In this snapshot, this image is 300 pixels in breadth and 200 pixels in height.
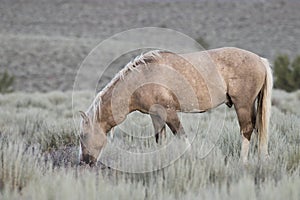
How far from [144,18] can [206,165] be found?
4438 centimetres

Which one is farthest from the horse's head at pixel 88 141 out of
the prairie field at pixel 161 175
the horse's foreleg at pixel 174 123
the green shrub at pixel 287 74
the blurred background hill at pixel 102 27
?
the blurred background hill at pixel 102 27

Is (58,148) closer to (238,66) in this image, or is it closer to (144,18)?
(238,66)

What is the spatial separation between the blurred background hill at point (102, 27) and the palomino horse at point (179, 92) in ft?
74.5

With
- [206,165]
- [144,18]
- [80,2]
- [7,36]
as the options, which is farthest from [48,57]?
[206,165]

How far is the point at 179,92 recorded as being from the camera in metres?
6.40

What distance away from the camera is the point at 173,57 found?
259 inches

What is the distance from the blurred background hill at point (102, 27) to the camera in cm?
3297

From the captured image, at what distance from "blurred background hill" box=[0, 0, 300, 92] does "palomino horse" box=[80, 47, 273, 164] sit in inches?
894

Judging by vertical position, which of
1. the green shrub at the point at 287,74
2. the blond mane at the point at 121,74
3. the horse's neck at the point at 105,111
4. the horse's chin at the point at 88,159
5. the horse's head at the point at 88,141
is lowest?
the green shrub at the point at 287,74

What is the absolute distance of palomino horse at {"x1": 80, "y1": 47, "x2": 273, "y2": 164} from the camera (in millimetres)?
6230

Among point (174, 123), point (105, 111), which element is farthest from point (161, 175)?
point (105, 111)

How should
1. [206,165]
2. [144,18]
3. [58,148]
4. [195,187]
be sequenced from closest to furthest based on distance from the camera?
[195,187]
[206,165]
[58,148]
[144,18]

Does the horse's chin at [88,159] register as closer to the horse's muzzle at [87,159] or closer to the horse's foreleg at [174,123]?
the horse's muzzle at [87,159]

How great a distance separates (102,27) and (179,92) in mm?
41362
